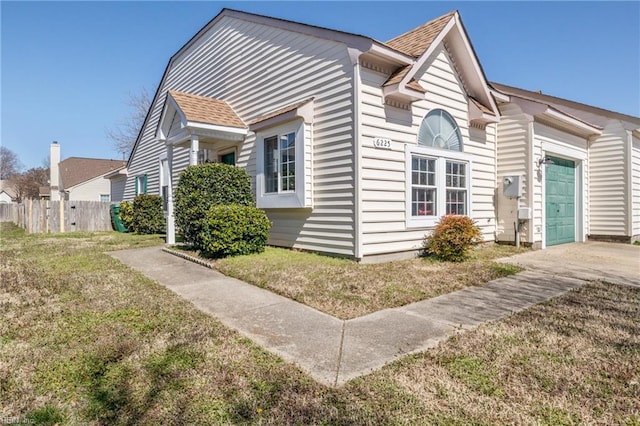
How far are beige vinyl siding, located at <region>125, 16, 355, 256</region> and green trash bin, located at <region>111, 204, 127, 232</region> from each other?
796 centimetres

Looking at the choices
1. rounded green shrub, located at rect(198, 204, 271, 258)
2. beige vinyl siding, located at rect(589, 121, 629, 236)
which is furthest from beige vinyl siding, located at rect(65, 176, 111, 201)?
beige vinyl siding, located at rect(589, 121, 629, 236)

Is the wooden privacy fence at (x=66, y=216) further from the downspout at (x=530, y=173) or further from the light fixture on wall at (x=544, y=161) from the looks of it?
the light fixture on wall at (x=544, y=161)

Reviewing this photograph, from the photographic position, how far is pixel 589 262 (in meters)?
8.10

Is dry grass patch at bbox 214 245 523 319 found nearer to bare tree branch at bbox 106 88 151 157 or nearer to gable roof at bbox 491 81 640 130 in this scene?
gable roof at bbox 491 81 640 130

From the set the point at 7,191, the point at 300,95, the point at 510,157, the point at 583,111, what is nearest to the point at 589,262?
the point at 510,157

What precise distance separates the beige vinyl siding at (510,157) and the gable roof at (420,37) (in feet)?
10.9

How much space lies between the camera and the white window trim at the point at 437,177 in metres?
7.98

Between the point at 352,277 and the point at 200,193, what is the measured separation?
15.0 feet

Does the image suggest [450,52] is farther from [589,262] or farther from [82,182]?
[82,182]

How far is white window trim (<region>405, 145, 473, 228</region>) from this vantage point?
7977 millimetres

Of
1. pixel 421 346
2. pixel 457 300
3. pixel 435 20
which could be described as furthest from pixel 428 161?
pixel 421 346

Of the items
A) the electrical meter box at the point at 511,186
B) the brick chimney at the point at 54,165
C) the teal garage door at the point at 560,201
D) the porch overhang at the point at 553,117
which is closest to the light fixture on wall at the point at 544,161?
the teal garage door at the point at 560,201

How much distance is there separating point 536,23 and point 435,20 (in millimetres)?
3984

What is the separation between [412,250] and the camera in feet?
26.8
